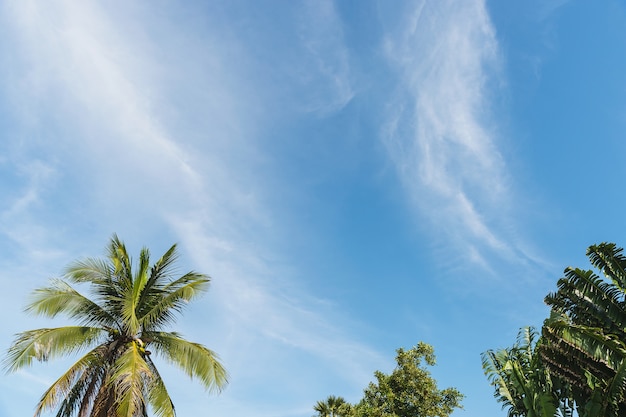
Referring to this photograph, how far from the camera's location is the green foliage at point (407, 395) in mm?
26391

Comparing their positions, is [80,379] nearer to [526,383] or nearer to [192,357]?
[192,357]

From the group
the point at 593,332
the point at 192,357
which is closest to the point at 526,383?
the point at 593,332

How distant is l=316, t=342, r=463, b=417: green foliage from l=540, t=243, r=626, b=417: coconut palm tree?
1152 centimetres

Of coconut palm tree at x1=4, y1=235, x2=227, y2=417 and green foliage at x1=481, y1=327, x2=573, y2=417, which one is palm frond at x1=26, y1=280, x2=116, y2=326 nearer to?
coconut palm tree at x1=4, y1=235, x2=227, y2=417

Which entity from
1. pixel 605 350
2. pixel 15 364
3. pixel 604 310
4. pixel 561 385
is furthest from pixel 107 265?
pixel 561 385

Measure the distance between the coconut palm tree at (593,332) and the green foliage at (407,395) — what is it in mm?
11521

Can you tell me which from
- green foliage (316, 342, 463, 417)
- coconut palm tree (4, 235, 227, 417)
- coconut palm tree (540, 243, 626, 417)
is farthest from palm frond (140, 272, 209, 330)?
green foliage (316, 342, 463, 417)

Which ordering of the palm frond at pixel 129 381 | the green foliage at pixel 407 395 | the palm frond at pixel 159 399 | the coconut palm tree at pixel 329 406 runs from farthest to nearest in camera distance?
the coconut palm tree at pixel 329 406 → the green foliage at pixel 407 395 → the palm frond at pixel 159 399 → the palm frond at pixel 129 381

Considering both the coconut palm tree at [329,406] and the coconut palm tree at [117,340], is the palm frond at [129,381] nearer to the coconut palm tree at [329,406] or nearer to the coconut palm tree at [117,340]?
the coconut palm tree at [117,340]

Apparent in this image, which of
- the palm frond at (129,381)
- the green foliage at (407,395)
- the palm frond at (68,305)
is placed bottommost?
the palm frond at (129,381)

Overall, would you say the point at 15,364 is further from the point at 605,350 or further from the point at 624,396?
the point at 624,396

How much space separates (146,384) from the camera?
12.4m

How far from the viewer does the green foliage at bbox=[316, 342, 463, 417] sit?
26.4 metres

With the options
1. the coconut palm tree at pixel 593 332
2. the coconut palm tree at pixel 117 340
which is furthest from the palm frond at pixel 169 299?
the coconut palm tree at pixel 593 332
